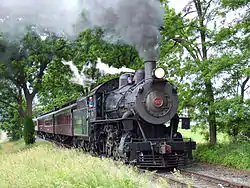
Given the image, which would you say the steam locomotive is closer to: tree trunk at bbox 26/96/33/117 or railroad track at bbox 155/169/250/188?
railroad track at bbox 155/169/250/188

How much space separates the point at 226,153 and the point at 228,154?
0.49 feet

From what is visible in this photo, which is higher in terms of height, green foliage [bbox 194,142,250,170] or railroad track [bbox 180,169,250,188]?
green foliage [bbox 194,142,250,170]

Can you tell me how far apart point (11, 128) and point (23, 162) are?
39.6 m

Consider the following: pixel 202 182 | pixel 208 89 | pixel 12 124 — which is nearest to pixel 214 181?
pixel 202 182

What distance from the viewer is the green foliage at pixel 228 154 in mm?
11134

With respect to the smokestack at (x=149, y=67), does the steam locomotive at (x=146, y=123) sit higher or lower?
lower

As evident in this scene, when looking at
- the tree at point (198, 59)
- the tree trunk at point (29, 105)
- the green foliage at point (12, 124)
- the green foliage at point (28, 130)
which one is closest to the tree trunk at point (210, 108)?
the tree at point (198, 59)

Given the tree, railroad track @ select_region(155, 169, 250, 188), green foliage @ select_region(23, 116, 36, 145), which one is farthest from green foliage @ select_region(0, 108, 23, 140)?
railroad track @ select_region(155, 169, 250, 188)

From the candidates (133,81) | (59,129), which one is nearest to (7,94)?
(59,129)

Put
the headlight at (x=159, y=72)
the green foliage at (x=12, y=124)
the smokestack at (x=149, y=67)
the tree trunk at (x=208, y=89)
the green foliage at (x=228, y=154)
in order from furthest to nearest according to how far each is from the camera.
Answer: the green foliage at (x=12, y=124) → the tree trunk at (x=208, y=89) → the smokestack at (x=149, y=67) → the green foliage at (x=228, y=154) → the headlight at (x=159, y=72)

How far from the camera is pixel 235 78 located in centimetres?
1265

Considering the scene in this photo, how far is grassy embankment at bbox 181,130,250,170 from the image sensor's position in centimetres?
1117

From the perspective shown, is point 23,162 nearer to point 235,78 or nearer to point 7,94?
point 235,78

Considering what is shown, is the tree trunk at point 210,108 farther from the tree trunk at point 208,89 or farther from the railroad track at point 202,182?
the railroad track at point 202,182
